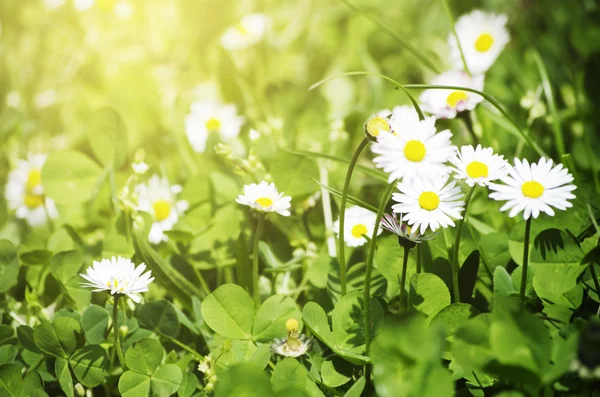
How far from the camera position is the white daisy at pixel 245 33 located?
5.21ft

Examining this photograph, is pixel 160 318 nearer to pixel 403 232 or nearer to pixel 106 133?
pixel 403 232

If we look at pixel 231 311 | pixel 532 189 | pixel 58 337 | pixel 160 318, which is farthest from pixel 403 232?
pixel 58 337

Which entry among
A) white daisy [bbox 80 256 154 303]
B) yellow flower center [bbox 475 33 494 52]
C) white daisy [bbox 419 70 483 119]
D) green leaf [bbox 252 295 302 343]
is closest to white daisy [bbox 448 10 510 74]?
yellow flower center [bbox 475 33 494 52]

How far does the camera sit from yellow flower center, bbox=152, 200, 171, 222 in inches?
41.9

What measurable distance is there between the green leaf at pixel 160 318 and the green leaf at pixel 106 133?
43cm

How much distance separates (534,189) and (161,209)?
66cm

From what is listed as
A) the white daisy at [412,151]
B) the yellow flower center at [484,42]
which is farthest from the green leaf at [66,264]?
the yellow flower center at [484,42]

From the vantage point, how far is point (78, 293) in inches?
34.3

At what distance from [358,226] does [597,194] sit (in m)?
0.34

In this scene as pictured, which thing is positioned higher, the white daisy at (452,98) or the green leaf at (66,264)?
the white daisy at (452,98)

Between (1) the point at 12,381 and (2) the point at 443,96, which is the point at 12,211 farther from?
(2) the point at 443,96

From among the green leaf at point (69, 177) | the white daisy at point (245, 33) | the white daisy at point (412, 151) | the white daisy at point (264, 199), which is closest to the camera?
the white daisy at point (412, 151)

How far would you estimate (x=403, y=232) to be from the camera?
708 mm

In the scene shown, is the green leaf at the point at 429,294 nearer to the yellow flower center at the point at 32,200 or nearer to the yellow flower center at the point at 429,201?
the yellow flower center at the point at 429,201
